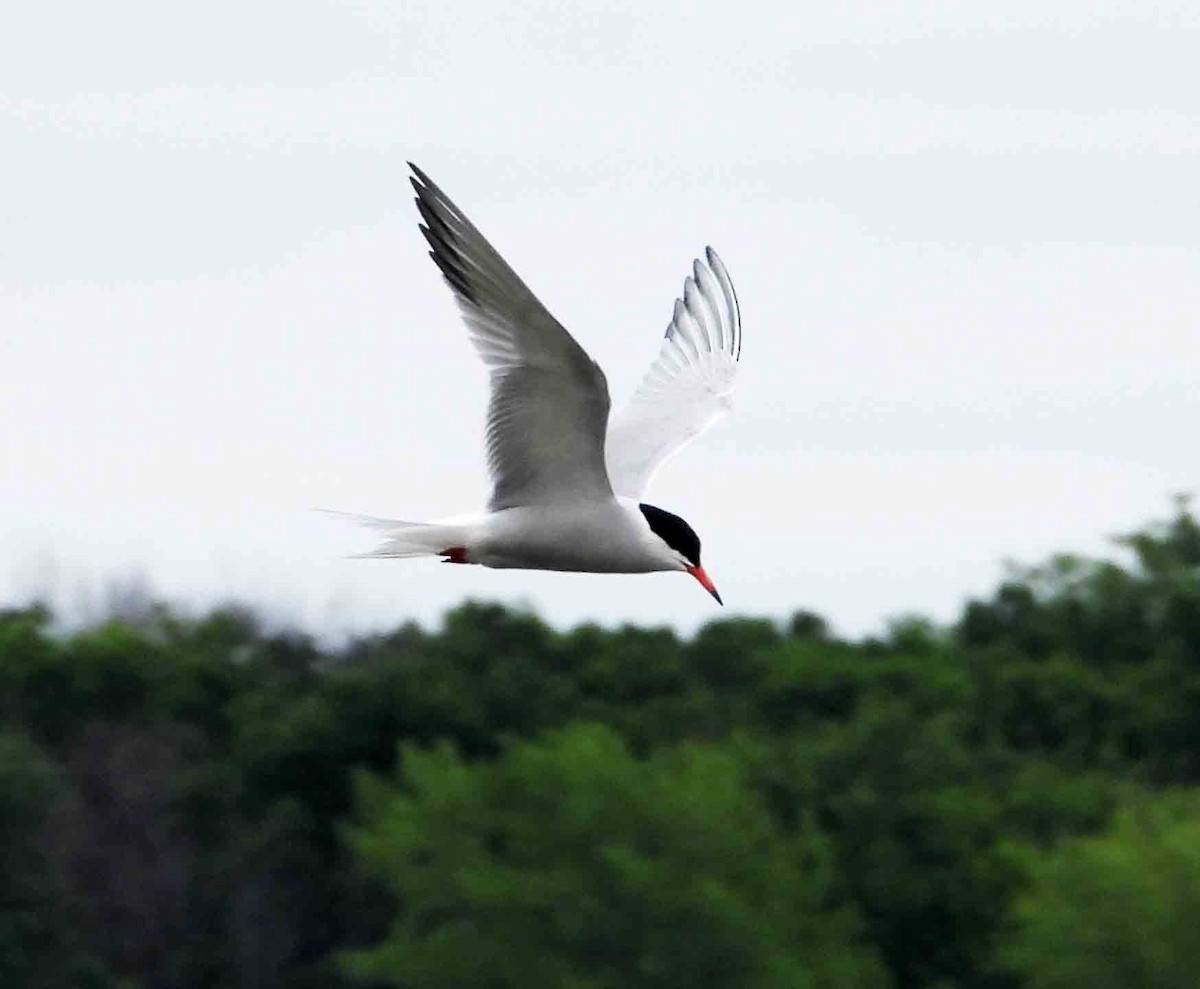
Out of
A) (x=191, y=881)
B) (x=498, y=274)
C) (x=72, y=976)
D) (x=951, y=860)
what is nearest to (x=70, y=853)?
(x=191, y=881)

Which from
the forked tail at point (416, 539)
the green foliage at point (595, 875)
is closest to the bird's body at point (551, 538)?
the forked tail at point (416, 539)

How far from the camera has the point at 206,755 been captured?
1809 inches

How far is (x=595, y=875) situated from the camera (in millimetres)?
38719

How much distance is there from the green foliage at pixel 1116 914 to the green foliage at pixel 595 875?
212cm

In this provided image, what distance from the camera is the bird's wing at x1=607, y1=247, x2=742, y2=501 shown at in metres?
14.9

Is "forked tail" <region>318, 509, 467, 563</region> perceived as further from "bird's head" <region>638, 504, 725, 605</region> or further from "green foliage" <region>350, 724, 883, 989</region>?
"green foliage" <region>350, 724, 883, 989</region>

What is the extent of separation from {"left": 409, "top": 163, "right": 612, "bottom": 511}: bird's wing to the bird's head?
0.39 meters

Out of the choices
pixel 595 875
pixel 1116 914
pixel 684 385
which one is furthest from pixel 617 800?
pixel 684 385

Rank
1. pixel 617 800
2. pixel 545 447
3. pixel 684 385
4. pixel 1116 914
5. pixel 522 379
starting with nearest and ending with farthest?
pixel 522 379 → pixel 545 447 → pixel 684 385 → pixel 1116 914 → pixel 617 800

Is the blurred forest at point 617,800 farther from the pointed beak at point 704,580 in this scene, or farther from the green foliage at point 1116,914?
the pointed beak at point 704,580

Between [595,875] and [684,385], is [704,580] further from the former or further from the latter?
[595,875]

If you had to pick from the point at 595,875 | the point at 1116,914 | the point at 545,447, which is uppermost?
the point at 545,447

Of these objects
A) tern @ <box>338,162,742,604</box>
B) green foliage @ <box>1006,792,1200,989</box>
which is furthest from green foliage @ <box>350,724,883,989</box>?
tern @ <box>338,162,742,604</box>

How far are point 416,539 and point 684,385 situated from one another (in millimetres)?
2351
